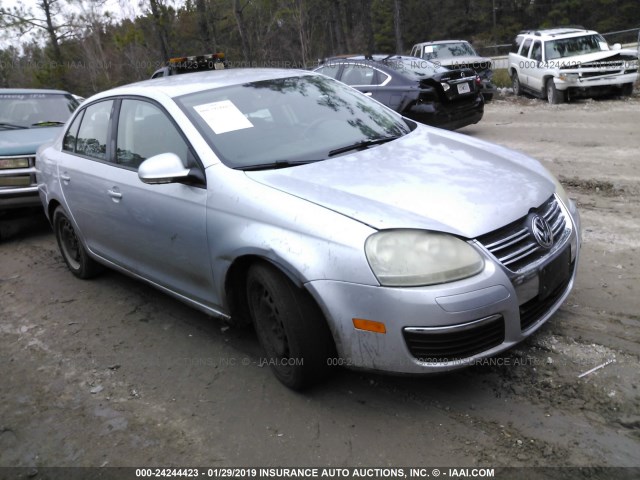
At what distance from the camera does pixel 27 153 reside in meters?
6.77

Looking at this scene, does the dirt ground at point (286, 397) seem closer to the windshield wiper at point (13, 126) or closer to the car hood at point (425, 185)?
the car hood at point (425, 185)

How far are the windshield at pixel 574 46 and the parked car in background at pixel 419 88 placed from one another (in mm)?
5437

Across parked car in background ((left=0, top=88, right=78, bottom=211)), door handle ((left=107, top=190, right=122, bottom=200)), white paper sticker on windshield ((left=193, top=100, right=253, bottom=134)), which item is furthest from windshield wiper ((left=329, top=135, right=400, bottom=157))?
parked car in background ((left=0, top=88, right=78, bottom=211))

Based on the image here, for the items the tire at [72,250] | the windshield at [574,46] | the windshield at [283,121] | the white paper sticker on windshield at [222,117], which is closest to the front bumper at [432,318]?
the windshield at [283,121]

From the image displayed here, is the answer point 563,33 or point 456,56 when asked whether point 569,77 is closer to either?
point 563,33

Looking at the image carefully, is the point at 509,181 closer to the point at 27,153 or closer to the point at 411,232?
the point at 411,232

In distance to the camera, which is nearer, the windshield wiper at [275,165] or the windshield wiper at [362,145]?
the windshield wiper at [275,165]

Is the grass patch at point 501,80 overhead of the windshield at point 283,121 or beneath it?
beneath

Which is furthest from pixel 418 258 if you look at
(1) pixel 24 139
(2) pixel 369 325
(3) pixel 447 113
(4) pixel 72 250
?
(3) pixel 447 113

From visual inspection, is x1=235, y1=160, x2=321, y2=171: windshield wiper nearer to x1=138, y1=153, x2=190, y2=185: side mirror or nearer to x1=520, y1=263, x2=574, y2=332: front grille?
x1=138, y1=153, x2=190, y2=185: side mirror

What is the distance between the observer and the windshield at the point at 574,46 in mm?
13859

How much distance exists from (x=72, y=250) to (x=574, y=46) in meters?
13.1

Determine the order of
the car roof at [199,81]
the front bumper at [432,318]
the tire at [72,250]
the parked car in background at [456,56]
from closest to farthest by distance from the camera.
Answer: the front bumper at [432,318]
the car roof at [199,81]
the tire at [72,250]
the parked car in background at [456,56]

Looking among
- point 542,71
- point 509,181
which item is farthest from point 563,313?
point 542,71
